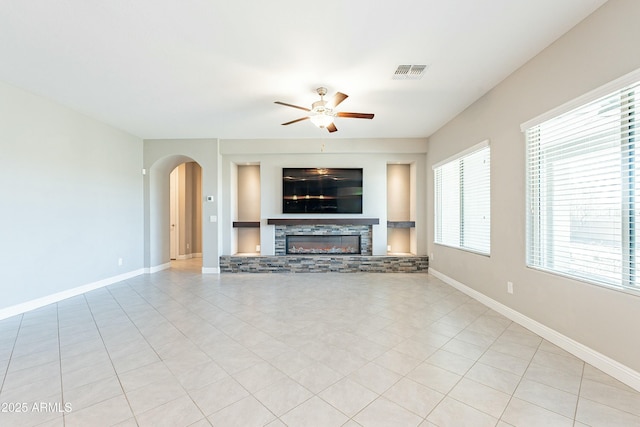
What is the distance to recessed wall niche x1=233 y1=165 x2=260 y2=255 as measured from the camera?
632 centimetres

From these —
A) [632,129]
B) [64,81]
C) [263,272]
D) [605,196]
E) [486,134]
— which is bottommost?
[263,272]

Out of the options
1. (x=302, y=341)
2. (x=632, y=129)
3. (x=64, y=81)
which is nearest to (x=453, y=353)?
(x=302, y=341)

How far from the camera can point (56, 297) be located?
147 inches

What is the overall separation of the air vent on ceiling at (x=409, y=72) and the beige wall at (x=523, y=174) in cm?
105

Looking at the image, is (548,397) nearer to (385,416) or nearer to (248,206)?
(385,416)

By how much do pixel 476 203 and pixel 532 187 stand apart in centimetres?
111

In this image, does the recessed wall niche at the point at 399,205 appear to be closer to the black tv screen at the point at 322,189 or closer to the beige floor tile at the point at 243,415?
the black tv screen at the point at 322,189

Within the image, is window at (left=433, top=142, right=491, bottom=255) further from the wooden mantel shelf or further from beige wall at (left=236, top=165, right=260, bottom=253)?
beige wall at (left=236, top=165, right=260, bottom=253)

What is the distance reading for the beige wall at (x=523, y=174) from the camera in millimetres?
1946

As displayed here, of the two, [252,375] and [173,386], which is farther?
[252,375]

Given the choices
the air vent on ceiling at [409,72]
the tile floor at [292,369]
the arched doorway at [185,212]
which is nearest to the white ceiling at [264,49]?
the air vent on ceiling at [409,72]

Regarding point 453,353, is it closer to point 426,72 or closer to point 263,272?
point 426,72

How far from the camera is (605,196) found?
6.89 ft

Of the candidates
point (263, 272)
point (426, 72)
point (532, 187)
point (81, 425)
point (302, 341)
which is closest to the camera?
point (81, 425)
